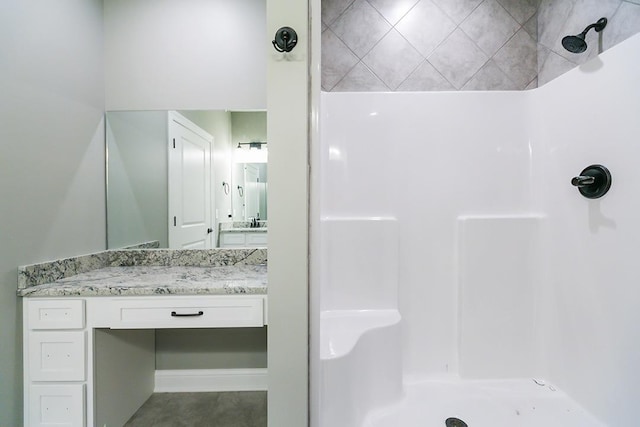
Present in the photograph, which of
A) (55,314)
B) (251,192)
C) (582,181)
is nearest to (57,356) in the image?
(55,314)

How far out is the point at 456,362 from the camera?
5.64 feet

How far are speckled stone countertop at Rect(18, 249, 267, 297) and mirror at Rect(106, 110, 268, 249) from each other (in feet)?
0.23

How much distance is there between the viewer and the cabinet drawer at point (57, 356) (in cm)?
129

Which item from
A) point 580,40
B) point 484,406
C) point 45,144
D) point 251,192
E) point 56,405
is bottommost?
point 484,406

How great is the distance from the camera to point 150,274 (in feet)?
5.41

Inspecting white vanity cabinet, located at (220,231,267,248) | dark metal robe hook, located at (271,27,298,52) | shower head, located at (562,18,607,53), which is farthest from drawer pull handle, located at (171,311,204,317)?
shower head, located at (562,18,607,53)

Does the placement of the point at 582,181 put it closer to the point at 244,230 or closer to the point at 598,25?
the point at 598,25

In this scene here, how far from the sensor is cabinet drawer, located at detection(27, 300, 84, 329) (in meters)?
1.29

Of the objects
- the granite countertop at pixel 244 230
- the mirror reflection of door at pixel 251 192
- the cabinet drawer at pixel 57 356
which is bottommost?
the cabinet drawer at pixel 57 356

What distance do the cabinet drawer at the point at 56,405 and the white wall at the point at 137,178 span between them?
0.82 m

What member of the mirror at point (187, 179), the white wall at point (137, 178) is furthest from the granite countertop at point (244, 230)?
the white wall at point (137, 178)

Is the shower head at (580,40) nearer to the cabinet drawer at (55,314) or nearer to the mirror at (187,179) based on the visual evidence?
the mirror at (187,179)

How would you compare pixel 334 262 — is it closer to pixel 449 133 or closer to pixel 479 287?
pixel 479 287

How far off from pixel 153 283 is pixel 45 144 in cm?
84
